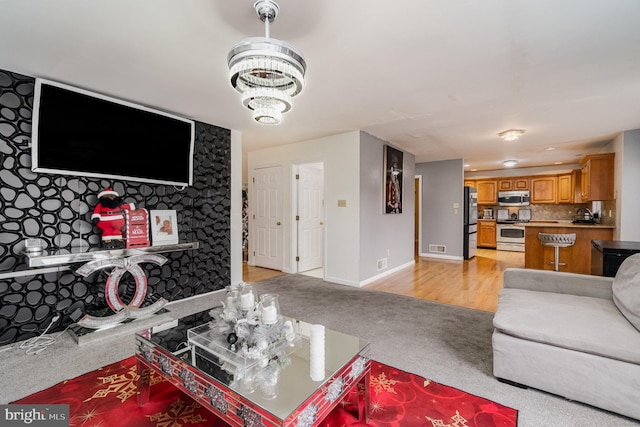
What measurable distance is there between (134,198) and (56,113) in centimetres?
106

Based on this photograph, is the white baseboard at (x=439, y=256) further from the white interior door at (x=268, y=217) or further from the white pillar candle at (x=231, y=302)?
the white pillar candle at (x=231, y=302)

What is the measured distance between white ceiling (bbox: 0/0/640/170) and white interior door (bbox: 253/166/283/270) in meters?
1.86

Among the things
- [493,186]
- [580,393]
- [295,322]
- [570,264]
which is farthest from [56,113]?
[493,186]

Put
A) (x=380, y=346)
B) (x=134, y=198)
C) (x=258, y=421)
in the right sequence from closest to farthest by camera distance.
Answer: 1. (x=258, y=421)
2. (x=380, y=346)
3. (x=134, y=198)

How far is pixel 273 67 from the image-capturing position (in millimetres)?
1450

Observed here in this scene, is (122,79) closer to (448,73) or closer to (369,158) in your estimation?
(448,73)

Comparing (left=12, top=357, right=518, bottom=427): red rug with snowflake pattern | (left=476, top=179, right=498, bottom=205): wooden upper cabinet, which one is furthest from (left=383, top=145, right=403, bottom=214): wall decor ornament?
(left=476, top=179, right=498, bottom=205): wooden upper cabinet

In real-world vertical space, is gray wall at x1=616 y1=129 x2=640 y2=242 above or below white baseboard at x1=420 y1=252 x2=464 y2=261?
above

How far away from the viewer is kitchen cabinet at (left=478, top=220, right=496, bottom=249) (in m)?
8.32

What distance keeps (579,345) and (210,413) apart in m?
2.20

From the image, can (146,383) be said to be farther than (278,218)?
No

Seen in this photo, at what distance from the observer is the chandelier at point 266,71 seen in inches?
56.1

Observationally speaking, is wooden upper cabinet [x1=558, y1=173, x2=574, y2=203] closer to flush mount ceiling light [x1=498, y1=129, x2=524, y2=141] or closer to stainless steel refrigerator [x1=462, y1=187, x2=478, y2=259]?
stainless steel refrigerator [x1=462, y1=187, x2=478, y2=259]

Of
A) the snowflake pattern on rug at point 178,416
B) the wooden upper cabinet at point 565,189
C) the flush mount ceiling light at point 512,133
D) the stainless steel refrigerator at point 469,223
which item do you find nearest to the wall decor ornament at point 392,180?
the flush mount ceiling light at point 512,133
